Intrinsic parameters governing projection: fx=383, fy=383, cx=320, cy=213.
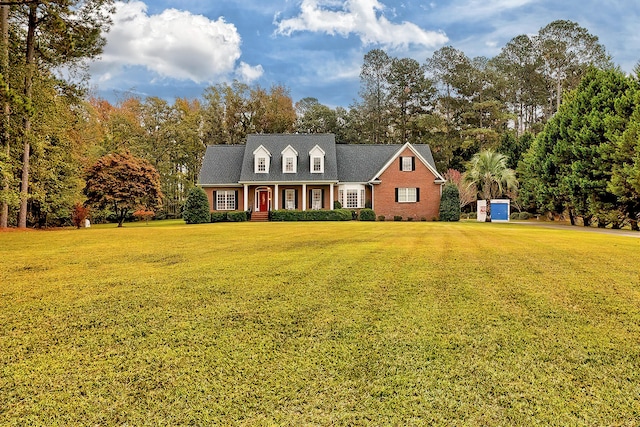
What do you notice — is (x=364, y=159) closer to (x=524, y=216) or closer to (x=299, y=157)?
(x=299, y=157)

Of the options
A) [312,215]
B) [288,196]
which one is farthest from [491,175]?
[288,196]

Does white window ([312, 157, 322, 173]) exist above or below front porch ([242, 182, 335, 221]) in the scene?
above

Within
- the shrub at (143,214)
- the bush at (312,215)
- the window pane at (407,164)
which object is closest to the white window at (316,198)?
the bush at (312,215)

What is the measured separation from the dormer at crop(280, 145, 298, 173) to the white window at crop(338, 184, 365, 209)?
13.6 ft

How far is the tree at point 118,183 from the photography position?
23.2m

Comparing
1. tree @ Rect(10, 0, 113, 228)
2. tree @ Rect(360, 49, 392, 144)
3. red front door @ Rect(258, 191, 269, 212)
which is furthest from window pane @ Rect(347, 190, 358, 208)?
tree @ Rect(10, 0, 113, 228)

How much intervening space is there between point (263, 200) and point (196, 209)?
6.22 meters

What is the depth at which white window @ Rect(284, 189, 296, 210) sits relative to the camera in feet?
101

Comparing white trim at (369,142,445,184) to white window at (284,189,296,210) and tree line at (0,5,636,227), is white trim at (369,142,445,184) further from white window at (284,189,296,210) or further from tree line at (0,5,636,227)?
tree line at (0,5,636,227)

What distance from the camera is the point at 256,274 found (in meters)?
6.19

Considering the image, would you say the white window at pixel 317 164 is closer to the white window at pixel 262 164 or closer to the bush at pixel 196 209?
the white window at pixel 262 164

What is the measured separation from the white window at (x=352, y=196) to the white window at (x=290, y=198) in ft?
12.1

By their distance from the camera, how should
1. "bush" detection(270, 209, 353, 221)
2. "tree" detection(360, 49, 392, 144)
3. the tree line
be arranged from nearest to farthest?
"bush" detection(270, 209, 353, 221), the tree line, "tree" detection(360, 49, 392, 144)

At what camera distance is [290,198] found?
3083 cm
